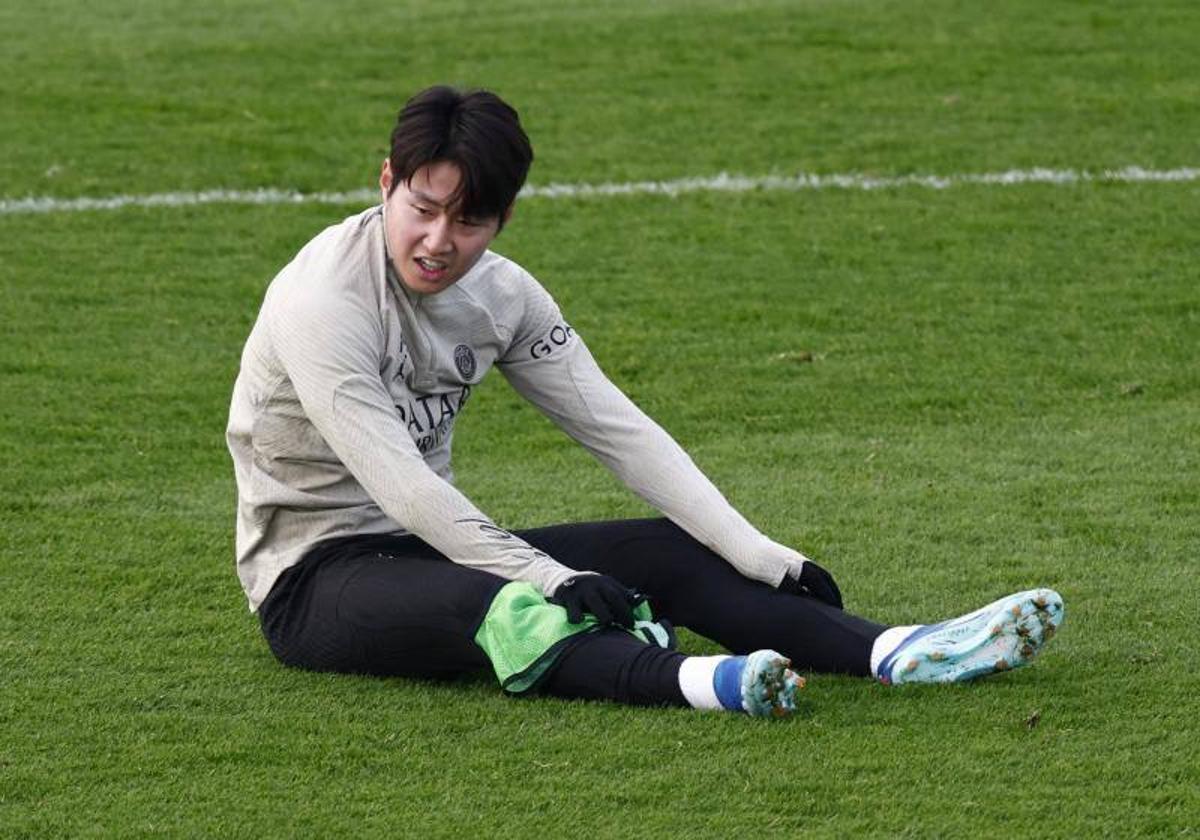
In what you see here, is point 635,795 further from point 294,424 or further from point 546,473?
point 546,473

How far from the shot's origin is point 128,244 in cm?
940

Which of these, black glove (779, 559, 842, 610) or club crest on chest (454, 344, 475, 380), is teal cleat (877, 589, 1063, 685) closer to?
black glove (779, 559, 842, 610)

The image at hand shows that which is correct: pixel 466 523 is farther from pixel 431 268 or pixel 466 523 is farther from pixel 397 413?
pixel 431 268

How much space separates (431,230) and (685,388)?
3.27m

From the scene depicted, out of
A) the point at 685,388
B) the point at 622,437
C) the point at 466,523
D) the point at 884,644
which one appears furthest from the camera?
the point at 685,388

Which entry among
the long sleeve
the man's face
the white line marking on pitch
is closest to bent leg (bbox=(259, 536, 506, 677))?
the long sleeve

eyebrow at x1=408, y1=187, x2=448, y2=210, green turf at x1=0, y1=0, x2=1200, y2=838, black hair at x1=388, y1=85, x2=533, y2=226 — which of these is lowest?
green turf at x1=0, y1=0, x2=1200, y2=838

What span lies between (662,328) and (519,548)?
3.90 metres

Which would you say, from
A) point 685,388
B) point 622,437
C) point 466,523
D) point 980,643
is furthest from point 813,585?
point 685,388

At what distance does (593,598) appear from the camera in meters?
4.33

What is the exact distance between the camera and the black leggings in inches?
173

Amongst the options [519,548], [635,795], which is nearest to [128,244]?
[519,548]

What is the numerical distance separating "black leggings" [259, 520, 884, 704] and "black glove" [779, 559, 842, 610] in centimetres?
2

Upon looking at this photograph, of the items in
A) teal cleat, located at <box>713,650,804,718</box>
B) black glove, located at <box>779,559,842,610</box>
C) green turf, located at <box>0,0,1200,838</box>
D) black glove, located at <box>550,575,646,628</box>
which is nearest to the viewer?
green turf, located at <box>0,0,1200,838</box>
